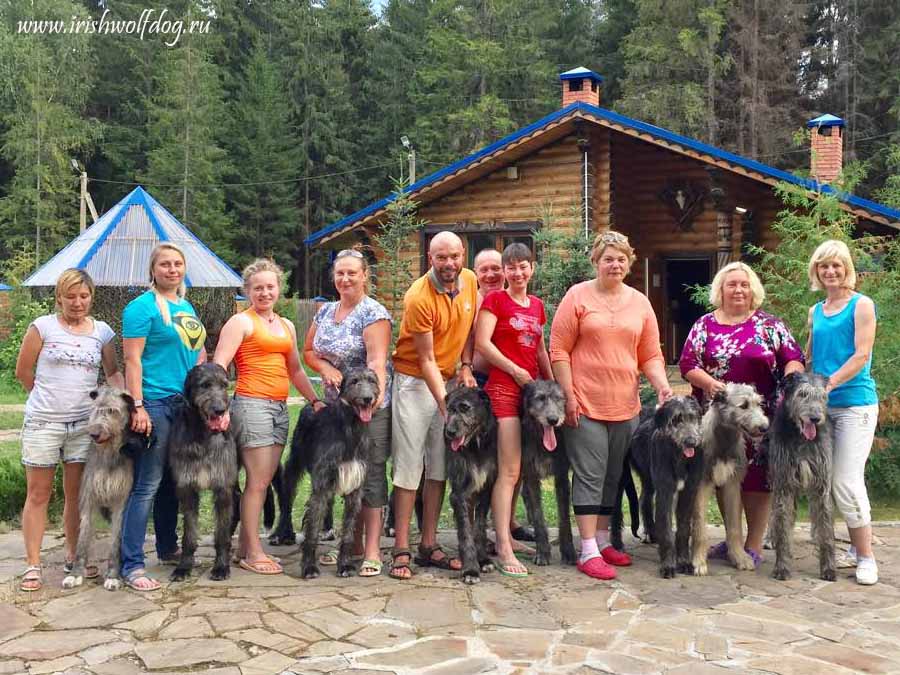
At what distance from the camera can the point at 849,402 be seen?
16.0 ft

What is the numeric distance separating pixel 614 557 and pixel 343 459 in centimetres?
185

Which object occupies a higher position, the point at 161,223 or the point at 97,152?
the point at 97,152

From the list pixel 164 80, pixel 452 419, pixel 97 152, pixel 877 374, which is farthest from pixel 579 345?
pixel 97 152

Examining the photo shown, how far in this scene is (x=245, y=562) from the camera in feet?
16.4

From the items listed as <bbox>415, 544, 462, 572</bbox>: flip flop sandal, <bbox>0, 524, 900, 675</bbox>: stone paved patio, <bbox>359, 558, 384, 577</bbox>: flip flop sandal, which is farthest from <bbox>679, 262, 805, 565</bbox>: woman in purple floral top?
<bbox>359, 558, 384, 577</bbox>: flip flop sandal

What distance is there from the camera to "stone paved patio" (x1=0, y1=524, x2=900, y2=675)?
368 cm

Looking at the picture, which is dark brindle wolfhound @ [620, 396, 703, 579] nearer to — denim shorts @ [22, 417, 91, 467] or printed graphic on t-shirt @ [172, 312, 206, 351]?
printed graphic on t-shirt @ [172, 312, 206, 351]

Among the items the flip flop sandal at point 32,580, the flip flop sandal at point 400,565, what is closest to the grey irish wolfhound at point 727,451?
the flip flop sandal at point 400,565

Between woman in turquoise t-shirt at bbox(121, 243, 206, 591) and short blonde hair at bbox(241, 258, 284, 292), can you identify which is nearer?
woman in turquoise t-shirt at bbox(121, 243, 206, 591)

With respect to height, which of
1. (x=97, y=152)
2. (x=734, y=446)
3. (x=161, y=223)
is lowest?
(x=734, y=446)

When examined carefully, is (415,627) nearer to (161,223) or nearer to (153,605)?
(153,605)

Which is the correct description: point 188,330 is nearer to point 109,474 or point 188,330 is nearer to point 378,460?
point 109,474

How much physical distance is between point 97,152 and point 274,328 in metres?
39.9

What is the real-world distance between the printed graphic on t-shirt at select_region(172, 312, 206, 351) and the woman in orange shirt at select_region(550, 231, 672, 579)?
216 centimetres
